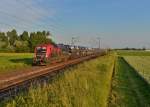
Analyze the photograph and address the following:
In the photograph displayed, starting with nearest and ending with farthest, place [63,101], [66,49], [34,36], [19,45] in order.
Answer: [63,101]
[66,49]
[19,45]
[34,36]

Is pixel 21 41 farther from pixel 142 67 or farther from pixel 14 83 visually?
pixel 14 83

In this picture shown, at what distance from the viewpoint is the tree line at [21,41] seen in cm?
12674

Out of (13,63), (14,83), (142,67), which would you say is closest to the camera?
(14,83)

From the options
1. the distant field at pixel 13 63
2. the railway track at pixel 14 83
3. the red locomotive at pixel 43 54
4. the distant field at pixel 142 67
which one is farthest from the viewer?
the red locomotive at pixel 43 54

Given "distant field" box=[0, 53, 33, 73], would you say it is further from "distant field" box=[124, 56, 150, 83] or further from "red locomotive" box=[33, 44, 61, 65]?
"distant field" box=[124, 56, 150, 83]

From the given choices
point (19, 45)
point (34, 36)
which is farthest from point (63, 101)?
point (34, 36)

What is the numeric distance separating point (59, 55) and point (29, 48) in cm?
8364

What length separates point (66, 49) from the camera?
57656 millimetres

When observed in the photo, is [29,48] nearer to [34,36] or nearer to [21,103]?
[34,36]

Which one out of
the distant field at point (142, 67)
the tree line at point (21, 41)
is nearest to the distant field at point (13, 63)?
the distant field at point (142, 67)

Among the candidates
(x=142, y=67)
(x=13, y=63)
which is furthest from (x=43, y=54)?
(x=142, y=67)

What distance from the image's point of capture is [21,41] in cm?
13625

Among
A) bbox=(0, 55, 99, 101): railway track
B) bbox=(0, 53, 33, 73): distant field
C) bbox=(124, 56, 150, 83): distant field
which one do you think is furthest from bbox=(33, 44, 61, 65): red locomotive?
bbox=(0, 55, 99, 101): railway track

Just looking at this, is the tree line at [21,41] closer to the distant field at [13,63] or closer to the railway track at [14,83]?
the distant field at [13,63]
